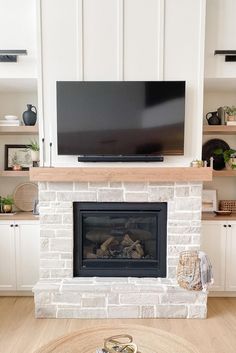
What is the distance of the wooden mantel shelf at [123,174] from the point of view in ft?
9.02

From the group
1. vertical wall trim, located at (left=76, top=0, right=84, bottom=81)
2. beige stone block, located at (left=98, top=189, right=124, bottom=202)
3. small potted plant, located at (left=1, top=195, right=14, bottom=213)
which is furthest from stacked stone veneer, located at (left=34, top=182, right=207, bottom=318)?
vertical wall trim, located at (left=76, top=0, right=84, bottom=81)

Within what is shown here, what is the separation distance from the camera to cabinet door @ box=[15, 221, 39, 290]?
3072mm

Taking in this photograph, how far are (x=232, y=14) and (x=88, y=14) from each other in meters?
1.42

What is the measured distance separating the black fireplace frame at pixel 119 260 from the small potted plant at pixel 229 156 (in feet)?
3.17

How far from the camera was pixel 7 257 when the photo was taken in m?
3.09

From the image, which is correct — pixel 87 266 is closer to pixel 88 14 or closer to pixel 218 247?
pixel 218 247

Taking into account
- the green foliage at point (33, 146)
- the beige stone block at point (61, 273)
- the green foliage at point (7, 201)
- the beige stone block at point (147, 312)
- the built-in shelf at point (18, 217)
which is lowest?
the beige stone block at point (147, 312)

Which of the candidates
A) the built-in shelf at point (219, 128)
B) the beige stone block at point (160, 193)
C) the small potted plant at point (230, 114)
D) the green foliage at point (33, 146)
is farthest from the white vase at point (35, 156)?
the small potted plant at point (230, 114)

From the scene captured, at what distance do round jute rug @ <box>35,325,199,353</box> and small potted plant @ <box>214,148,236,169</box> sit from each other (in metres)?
2.10

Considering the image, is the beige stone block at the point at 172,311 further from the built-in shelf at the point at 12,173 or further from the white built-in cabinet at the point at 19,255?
the built-in shelf at the point at 12,173

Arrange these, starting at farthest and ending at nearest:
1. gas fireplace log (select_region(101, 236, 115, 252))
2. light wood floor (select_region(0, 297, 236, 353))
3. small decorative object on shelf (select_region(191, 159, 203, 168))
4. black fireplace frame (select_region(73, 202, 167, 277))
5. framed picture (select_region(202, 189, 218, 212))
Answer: framed picture (select_region(202, 189, 218, 212)) < gas fireplace log (select_region(101, 236, 115, 252)) < black fireplace frame (select_region(73, 202, 167, 277)) < small decorative object on shelf (select_region(191, 159, 203, 168)) < light wood floor (select_region(0, 297, 236, 353))

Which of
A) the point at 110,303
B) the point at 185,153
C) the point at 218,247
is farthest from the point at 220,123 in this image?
the point at 110,303

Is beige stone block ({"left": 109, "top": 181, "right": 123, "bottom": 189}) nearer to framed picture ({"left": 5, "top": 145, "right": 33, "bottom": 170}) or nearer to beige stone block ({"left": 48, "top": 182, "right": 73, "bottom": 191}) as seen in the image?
beige stone block ({"left": 48, "top": 182, "right": 73, "bottom": 191})

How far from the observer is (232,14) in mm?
2895
